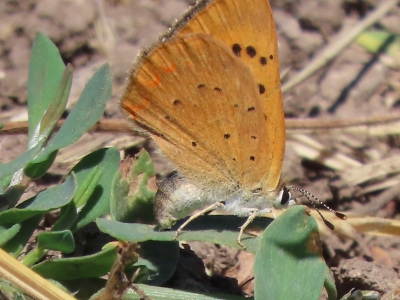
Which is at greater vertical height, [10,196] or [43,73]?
[43,73]

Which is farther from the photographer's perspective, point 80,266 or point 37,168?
point 37,168

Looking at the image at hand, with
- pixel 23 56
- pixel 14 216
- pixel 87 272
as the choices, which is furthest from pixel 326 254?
pixel 23 56

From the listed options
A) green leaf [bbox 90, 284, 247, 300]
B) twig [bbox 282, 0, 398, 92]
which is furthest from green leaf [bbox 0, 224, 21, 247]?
twig [bbox 282, 0, 398, 92]

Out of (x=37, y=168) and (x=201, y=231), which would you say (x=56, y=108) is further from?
(x=201, y=231)

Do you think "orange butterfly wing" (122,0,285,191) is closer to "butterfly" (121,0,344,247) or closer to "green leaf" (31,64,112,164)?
"butterfly" (121,0,344,247)

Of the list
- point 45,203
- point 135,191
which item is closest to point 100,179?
point 135,191

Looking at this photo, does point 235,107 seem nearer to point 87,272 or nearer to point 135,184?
point 135,184
